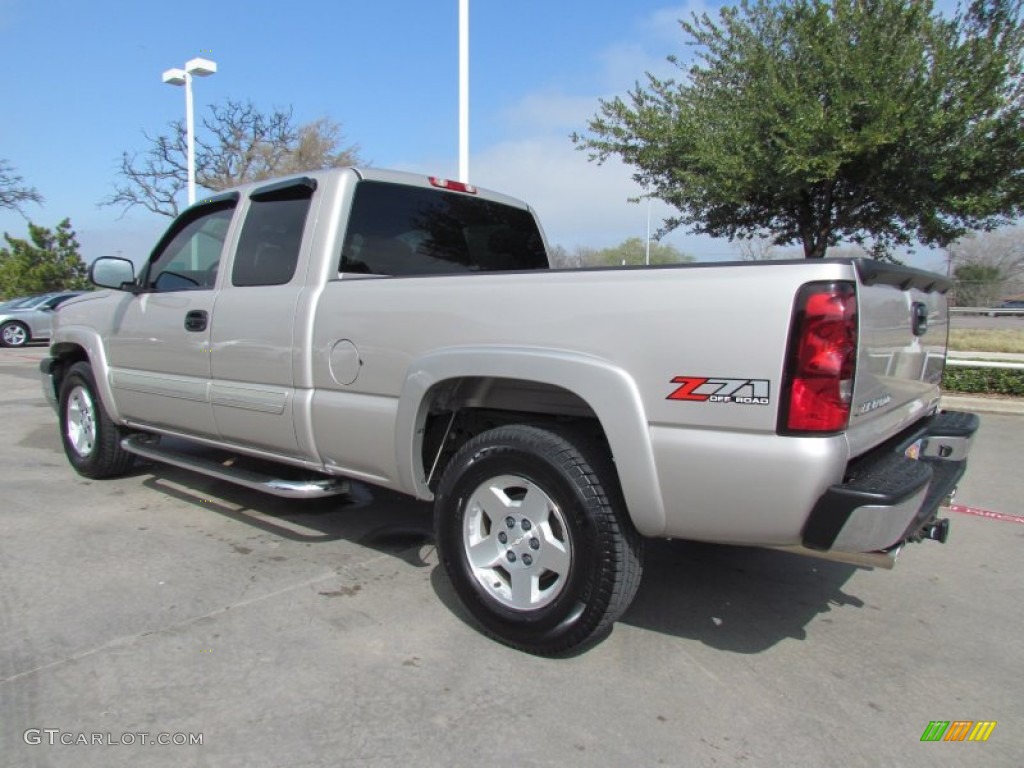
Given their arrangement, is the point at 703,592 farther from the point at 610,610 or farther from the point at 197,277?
the point at 197,277

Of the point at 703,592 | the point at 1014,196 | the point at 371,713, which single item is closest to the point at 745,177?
the point at 1014,196

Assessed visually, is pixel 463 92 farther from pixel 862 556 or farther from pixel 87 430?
pixel 862 556

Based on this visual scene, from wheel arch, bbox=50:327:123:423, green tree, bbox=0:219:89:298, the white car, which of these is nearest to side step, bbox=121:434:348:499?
wheel arch, bbox=50:327:123:423

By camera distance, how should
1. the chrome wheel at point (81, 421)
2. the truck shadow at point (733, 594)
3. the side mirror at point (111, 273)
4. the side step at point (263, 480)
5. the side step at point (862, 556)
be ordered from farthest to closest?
the chrome wheel at point (81, 421), the side mirror at point (111, 273), the side step at point (263, 480), the truck shadow at point (733, 594), the side step at point (862, 556)

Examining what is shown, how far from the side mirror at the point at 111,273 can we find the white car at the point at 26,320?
1838 centimetres

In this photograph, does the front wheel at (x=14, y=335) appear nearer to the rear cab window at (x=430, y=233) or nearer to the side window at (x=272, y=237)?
the side window at (x=272, y=237)

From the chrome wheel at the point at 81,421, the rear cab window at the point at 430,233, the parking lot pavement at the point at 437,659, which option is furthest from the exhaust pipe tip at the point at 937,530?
the chrome wheel at the point at 81,421

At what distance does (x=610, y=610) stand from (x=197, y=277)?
11.2 ft

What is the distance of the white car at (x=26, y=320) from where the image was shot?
20.8 meters

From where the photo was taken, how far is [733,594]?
368cm

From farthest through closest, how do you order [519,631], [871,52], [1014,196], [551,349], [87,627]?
[1014,196] → [871,52] → [87,627] → [519,631] → [551,349]

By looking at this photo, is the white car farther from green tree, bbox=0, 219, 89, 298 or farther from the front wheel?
green tree, bbox=0, 219, 89, 298

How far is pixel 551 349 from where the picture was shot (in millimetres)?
2756

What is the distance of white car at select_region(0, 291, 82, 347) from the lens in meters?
20.8
